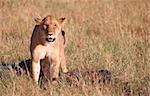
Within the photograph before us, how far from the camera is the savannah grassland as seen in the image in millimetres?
4746

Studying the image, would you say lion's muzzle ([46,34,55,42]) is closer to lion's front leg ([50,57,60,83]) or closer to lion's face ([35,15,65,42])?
lion's face ([35,15,65,42])

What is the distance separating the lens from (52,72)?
5145 millimetres

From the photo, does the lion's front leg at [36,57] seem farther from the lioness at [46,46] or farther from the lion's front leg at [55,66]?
the lion's front leg at [55,66]

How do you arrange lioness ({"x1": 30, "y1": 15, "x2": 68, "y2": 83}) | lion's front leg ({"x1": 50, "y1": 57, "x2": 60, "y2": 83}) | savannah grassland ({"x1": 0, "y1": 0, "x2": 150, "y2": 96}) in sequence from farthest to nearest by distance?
lion's front leg ({"x1": 50, "y1": 57, "x2": 60, "y2": 83}), lioness ({"x1": 30, "y1": 15, "x2": 68, "y2": 83}), savannah grassland ({"x1": 0, "y1": 0, "x2": 150, "y2": 96})

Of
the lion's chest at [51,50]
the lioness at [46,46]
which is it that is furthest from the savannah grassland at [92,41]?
the lion's chest at [51,50]

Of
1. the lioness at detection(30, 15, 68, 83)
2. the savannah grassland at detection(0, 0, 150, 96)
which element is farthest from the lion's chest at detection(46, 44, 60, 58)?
the savannah grassland at detection(0, 0, 150, 96)

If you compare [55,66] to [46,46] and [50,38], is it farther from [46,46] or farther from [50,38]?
[50,38]

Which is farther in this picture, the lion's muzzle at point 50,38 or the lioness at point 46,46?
the lioness at point 46,46

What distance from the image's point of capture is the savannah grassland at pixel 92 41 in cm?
475

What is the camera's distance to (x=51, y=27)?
492 cm

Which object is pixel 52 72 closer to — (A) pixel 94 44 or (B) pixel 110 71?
(B) pixel 110 71

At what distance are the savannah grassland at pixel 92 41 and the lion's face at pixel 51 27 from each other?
0.50 meters

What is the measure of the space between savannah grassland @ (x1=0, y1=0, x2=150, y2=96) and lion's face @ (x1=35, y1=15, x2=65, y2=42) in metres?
0.50

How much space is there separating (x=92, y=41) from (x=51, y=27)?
263 cm
